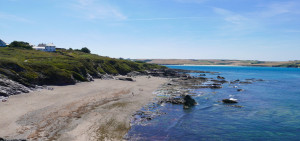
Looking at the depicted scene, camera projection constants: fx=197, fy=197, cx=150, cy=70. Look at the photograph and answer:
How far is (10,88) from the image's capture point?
43188mm

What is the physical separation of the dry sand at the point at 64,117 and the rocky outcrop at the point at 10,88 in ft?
6.51

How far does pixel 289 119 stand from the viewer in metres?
34.2

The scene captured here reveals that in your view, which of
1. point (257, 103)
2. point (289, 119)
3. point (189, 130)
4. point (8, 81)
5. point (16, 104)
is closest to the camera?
point (189, 130)

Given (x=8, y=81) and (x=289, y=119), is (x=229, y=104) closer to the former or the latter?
(x=289, y=119)

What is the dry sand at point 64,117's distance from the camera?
81.9 feet

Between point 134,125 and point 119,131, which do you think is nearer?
point 119,131

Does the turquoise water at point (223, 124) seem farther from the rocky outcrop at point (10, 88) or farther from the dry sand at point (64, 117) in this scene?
the rocky outcrop at point (10, 88)

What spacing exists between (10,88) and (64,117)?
20.6m

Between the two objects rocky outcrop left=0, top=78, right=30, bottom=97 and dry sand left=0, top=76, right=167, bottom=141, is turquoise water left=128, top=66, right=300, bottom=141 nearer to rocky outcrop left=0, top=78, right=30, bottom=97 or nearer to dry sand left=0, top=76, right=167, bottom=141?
dry sand left=0, top=76, right=167, bottom=141

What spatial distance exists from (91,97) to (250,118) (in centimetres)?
3502

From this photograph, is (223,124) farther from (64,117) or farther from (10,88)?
(10,88)

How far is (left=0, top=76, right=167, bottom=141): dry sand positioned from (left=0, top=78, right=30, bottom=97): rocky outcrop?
6.51 feet

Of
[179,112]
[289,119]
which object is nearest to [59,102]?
[179,112]

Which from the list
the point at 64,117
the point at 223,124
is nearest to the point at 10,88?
the point at 64,117
